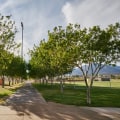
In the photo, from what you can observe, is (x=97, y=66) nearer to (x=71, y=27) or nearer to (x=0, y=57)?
(x=71, y=27)

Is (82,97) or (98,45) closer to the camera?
(98,45)

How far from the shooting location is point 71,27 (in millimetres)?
21578

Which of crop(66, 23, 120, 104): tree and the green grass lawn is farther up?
crop(66, 23, 120, 104): tree

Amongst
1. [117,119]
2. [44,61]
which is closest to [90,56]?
[117,119]

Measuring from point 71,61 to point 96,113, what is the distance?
7513mm

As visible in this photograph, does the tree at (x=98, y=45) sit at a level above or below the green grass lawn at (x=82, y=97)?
above

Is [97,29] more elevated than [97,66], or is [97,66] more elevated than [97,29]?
[97,29]

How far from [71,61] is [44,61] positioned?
77.7 feet

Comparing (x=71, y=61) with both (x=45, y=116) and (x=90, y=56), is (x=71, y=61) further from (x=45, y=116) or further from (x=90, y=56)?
(x=45, y=116)

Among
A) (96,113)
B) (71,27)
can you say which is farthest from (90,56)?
(96,113)

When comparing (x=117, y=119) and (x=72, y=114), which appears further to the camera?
(x=72, y=114)

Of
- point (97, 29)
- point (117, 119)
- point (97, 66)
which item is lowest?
point (117, 119)

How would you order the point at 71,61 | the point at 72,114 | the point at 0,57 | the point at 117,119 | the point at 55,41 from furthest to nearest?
the point at 0,57 < the point at 55,41 < the point at 71,61 < the point at 72,114 < the point at 117,119

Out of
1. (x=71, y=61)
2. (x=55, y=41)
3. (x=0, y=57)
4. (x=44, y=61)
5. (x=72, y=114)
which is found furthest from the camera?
(x=44, y=61)
